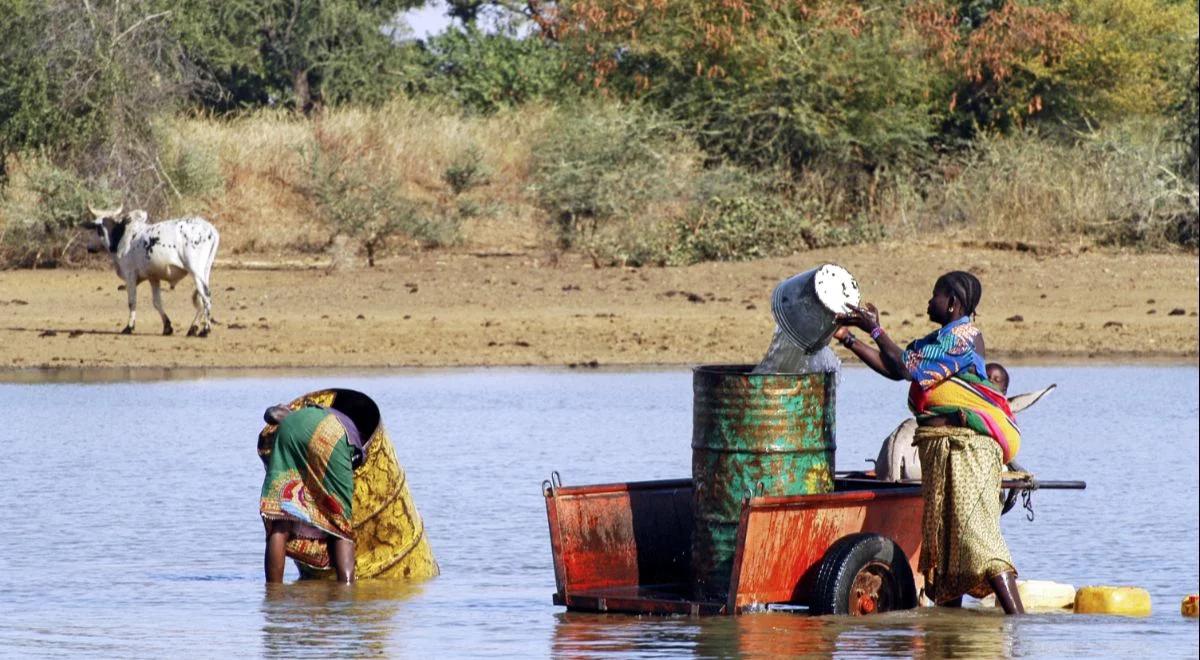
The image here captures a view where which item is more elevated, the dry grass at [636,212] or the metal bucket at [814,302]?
the dry grass at [636,212]

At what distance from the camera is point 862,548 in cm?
802

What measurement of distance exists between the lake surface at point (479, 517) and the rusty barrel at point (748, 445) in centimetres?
39

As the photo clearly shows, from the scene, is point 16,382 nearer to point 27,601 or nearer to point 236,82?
point 27,601

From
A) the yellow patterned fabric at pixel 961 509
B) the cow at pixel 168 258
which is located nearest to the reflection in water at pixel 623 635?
the yellow patterned fabric at pixel 961 509

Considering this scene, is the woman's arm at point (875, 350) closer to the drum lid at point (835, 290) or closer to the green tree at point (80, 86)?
the drum lid at point (835, 290)

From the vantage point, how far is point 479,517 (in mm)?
11820

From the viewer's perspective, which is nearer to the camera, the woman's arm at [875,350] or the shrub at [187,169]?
the woman's arm at [875,350]

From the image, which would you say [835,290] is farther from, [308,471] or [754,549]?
[308,471]

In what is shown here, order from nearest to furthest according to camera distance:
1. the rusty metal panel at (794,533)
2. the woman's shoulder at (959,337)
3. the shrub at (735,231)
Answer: the woman's shoulder at (959,337) → the rusty metal panel at (794,533) → the shrub at (735,231)

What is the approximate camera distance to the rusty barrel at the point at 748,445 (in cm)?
801

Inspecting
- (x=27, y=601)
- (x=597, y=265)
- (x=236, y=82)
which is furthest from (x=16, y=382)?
(x=236, y=82)

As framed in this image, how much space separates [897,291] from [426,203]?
324 inches

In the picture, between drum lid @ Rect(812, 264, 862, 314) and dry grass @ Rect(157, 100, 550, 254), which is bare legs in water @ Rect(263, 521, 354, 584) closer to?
drum lid @ Rect(812, 264, 862, 314)

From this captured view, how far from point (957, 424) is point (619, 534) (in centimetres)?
158
